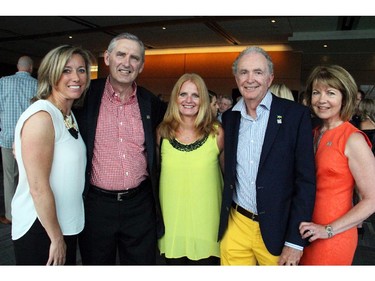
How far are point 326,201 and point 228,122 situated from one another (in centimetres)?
67

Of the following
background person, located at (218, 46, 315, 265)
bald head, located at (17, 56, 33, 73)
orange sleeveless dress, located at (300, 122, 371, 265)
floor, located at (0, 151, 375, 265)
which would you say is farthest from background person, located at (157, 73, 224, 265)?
bald head, located at (17, 56, 33, 73)

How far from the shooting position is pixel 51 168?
1678 millimetres

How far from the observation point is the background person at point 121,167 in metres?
2.08

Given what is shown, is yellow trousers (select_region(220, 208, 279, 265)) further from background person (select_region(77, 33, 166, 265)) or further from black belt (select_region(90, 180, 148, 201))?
black belt (select_region(90, 180, 148, 201))

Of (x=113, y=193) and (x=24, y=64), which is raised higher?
(x=24, y=64)

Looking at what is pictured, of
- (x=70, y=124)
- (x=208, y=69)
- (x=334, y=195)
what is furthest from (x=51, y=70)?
(x=208, y=69)

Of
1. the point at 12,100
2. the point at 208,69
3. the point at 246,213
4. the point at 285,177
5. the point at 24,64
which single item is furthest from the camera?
the point at 208,69

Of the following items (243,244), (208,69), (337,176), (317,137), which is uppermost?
(208,69)

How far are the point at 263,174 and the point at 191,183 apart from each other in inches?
18.4

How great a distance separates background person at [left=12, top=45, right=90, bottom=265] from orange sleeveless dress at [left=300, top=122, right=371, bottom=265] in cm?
123

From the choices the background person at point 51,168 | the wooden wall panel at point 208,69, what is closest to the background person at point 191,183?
the background person at point 51,168

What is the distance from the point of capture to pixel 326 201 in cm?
173

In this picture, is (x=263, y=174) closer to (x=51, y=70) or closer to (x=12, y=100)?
(x=51, y=70)

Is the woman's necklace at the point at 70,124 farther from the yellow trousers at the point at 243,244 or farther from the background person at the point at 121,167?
the yellow trousers at the point at 243,244
